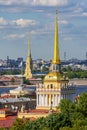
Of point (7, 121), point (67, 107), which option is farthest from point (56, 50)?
point (67, 107)

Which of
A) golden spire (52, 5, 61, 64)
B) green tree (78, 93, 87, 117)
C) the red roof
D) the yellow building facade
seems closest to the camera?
green tree (78, 93, 87, 117)

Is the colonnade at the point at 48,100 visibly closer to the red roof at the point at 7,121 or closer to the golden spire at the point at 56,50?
the golden spire at the point at 56,50

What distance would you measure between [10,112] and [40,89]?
6.18 ft

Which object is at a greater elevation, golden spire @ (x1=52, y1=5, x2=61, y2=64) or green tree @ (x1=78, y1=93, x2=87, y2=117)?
golden spire @ (x1=52, y1=5, x2=61, y2=64)

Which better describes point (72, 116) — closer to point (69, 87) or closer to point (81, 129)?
point (81, 129)

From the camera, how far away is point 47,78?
44094 mm

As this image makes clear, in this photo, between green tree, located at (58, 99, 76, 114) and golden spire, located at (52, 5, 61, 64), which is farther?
golden spire, located at (52, 5, 61, 64)

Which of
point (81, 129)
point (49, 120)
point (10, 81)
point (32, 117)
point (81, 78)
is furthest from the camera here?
point (81, 78)

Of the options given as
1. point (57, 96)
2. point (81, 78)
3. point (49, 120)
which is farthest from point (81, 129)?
point (81, 78)

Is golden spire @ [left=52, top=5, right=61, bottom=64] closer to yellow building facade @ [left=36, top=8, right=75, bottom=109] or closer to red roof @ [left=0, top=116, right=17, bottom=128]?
yellow building facade @ [left=36, top=8, right=75, bottom=109]

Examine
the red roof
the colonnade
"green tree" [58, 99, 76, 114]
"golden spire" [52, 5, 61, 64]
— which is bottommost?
the red roof

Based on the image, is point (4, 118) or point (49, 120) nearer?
point (49, 120)

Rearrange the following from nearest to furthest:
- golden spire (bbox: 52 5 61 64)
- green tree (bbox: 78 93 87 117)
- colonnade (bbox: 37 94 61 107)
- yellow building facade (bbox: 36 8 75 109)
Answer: green tree (bbox: 78 93 87 117) < colonnade (bbox: 37 94 61 107) < yellow building facade (bbox: 36 8 75 109) < golden spire (bbox: 52 5 61 64)

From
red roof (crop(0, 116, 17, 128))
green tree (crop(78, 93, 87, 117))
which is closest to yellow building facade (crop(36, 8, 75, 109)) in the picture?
red roof (crop(0, 116, 17, 128))
